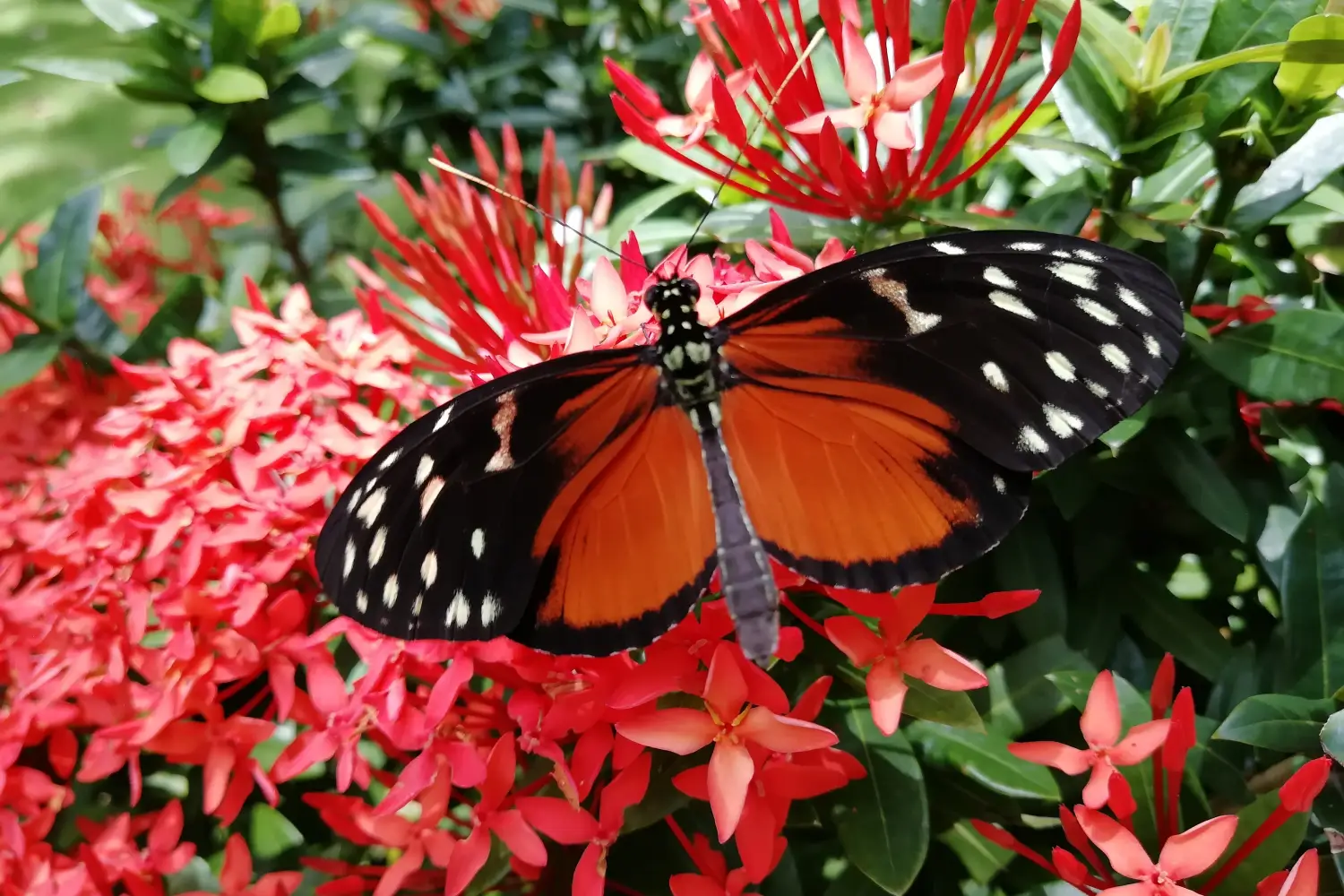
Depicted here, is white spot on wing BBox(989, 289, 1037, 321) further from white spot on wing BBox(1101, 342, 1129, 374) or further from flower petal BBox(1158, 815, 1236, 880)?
flower petal BBox(1158, 815, 1236, 880)

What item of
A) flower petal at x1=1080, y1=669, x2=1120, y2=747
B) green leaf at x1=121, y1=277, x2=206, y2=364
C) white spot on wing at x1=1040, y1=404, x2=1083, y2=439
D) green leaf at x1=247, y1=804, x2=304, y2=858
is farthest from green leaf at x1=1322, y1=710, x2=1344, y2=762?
green leaf at x1=121, y1=277, x2=206, y2=364

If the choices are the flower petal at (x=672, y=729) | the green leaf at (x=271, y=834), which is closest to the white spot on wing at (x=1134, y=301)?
the flower petal at (x=672, y=729)

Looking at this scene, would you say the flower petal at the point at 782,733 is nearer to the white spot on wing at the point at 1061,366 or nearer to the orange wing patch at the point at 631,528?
the orange wing patch at the point at 631,528

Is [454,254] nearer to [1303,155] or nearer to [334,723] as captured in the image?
[334,723]

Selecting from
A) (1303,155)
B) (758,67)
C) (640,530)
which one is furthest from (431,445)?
(1303,155)

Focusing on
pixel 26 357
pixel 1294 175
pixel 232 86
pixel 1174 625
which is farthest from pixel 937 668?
pixel 26 357

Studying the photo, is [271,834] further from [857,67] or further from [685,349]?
[857,67]
